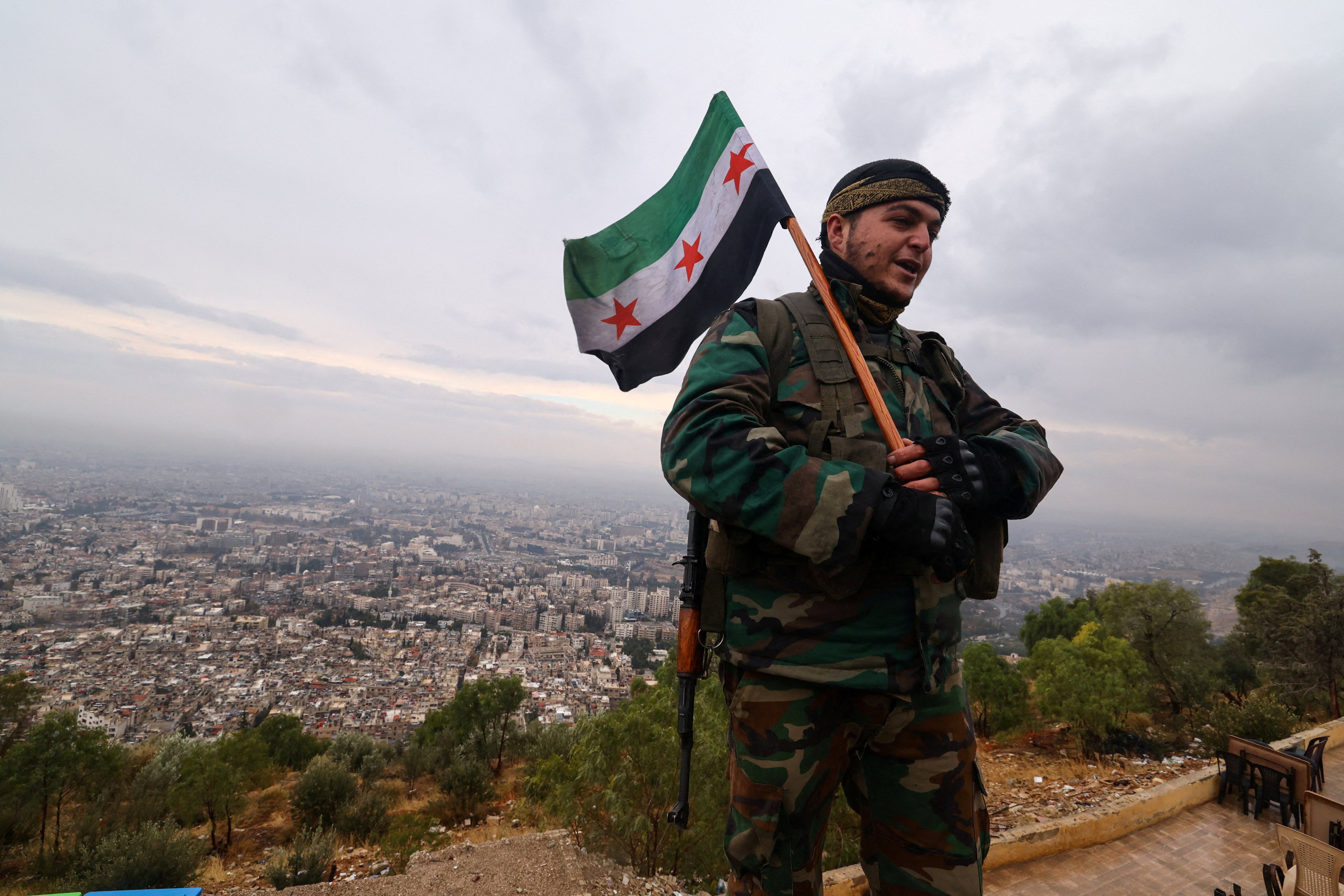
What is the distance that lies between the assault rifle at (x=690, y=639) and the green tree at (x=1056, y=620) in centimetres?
2296

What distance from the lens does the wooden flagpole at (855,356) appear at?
1.50m

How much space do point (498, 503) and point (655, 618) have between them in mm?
54434

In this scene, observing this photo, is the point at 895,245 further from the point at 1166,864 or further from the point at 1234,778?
the point at 1234,778

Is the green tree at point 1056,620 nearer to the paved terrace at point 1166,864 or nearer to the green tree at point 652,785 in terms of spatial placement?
the paved terrace at point 1166,864

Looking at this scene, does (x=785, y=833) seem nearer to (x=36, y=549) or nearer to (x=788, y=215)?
(x=788, y=215)

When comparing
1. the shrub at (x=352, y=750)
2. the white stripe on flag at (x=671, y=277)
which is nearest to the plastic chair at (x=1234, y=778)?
the white stripe on flag at (x=671, y=277)

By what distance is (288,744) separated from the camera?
16891 mm

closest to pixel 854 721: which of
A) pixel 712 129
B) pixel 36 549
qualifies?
pixel 712 129

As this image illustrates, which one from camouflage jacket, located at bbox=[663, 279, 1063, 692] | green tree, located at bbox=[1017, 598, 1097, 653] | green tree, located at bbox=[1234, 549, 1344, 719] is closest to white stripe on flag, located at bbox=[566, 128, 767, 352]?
camouflage jacket, located at bbox=[663, 279, 1063, 692]

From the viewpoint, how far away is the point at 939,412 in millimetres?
1803

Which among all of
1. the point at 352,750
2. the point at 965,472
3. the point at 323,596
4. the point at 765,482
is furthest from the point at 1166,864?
the point at 323,596

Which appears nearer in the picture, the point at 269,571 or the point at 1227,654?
the point at 1227,654

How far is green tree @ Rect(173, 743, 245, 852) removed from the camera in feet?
35.8

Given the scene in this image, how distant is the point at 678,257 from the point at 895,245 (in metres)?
1.12
